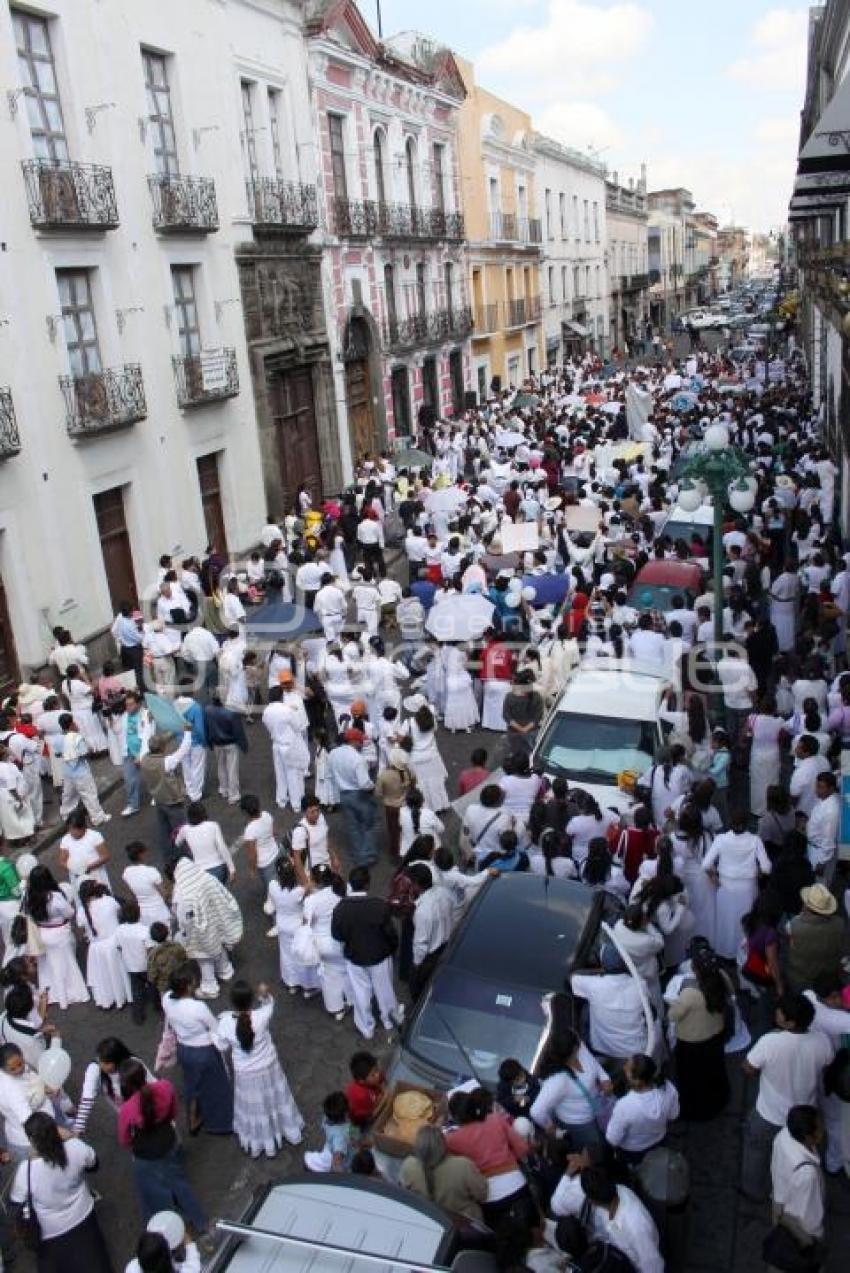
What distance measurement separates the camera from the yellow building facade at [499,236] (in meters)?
37.2

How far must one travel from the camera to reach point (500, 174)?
133 ft

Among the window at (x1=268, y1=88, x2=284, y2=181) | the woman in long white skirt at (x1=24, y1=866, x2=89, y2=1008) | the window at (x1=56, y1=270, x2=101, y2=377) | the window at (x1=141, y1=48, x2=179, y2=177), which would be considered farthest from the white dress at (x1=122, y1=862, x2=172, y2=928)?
the window at (x1=268, y1=88, x2=284, y2=181)

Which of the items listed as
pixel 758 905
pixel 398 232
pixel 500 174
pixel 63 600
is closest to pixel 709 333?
pixel 500 174

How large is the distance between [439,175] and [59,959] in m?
30.5

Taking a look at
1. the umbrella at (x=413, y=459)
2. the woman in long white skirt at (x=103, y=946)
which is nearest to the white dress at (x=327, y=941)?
the woman in long white skirt at (x=103, y=946)

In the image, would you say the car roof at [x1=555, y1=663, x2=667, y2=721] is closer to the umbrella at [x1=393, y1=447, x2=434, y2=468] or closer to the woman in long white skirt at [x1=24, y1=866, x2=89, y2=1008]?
the woman in long white skirt at [x1=24, y1=866, x2=89, y2=1008]

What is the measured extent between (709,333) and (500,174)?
32691 mm

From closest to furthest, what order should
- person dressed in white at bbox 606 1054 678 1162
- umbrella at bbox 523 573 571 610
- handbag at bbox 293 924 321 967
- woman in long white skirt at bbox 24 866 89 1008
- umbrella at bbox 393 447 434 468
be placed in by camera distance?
person dressed in white at bbox 606 1054 678 1162 < handbag at bbox 293 924 321 967 < woman in long white skirt at bbox 24 866 89 1008 < umbrella at bbox 523 573 571 610 < umbrella at bbox 393 447 434 468

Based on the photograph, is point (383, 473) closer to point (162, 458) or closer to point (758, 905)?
point (162, 458)

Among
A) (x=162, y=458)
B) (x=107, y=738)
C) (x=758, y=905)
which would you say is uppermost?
(x=162, y=458)

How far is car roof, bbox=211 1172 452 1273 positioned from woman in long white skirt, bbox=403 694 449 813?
18.3 ft

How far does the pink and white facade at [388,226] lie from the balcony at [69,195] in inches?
364

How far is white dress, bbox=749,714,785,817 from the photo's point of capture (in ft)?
31.4

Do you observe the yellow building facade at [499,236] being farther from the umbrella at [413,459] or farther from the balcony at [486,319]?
the umbrella at [413,459]
